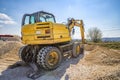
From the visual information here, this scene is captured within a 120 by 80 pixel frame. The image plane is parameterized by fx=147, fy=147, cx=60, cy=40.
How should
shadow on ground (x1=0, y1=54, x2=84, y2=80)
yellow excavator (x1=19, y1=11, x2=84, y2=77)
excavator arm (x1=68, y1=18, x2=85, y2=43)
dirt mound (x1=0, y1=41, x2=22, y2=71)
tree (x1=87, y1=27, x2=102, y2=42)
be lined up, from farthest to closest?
tree (x1=87, y1=27, x2=102, y2=42) → dirt mound (x1=0, y1=41, x2=22, y2=71) → excavator arm (x1=68, y1=18, x2=85, y2=43) → yellow excavator (x1=19, y1=11, x2=84, y2=77) → shadow on ground (x1=0, y1=54, x2=84, y2=80)

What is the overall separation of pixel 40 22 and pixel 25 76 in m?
2.78

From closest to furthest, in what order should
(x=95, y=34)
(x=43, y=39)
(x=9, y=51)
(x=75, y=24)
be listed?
(x=43, y=39) → (x=75, y=24) → (x=9, y=51) → (x=95, y=34)

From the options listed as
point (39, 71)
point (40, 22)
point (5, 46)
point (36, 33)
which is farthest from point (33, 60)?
point (5, 46)

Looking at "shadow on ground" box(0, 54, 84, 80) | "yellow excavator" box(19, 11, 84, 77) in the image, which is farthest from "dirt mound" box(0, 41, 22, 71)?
"shadow on ground" box(0, 54, 84, 80)

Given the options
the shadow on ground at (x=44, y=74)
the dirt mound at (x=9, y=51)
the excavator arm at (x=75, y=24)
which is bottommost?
the shadow on ground at (x=44, y=74)

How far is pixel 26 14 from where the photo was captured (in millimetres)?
8484

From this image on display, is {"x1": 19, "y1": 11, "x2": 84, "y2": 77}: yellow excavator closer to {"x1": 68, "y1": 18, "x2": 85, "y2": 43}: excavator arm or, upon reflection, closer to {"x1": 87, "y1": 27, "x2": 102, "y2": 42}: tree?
{"x1": 68, "y1": 18, "x2": 85, "y2": 43}: excavator arm

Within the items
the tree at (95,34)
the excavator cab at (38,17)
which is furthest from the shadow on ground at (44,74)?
the tree at (95,34)

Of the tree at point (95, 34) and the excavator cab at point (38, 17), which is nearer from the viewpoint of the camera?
the excavator cab at point (38, 17)

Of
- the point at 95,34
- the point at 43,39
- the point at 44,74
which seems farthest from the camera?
the point at 95,34

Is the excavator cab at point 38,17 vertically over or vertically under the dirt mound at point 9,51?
over

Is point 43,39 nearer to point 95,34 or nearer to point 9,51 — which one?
point 9,51

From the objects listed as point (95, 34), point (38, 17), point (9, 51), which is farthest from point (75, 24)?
point (95, 34)

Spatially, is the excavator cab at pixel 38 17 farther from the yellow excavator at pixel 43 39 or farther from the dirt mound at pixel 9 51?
the dirt mound at pixel 9 51
